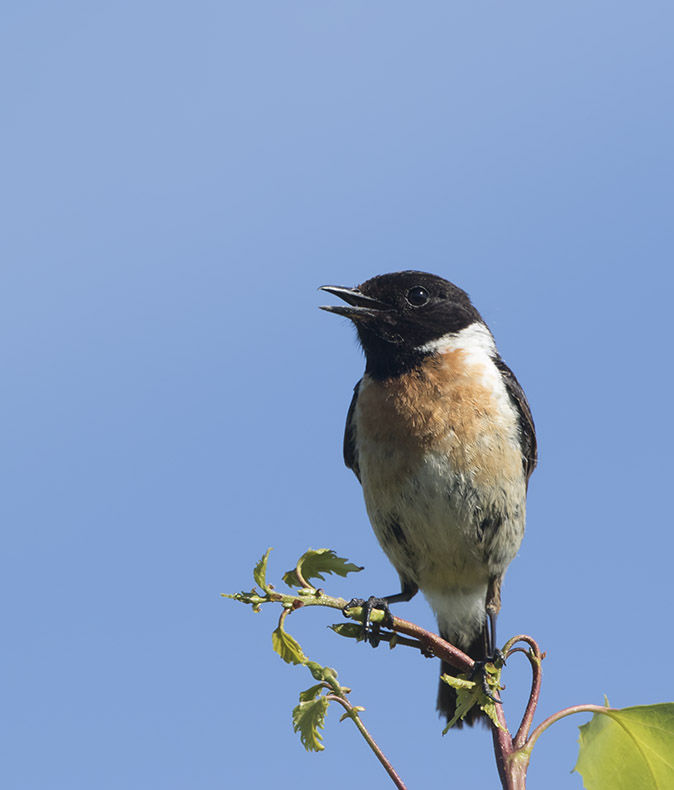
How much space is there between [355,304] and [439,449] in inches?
45.1

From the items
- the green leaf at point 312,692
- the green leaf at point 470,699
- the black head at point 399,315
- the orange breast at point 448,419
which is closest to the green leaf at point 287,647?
the green leaf at point 312,692

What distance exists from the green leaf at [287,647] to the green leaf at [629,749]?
0.88m

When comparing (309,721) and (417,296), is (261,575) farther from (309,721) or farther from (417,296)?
(417,296)

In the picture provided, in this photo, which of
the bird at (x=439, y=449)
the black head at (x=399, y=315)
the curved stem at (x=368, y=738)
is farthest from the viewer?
the black head at (x=399, y=315)

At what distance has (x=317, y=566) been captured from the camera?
2805 mm

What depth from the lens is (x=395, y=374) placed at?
545 centimetres

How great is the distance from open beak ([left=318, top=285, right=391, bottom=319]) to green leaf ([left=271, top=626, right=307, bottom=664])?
3001 mm

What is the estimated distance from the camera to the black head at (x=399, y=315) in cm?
556

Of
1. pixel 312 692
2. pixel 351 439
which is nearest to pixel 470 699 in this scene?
pixel 312 692

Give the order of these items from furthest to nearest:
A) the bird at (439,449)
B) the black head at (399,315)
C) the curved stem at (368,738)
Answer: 1. the black head at (399,315)
2. the bird at (439,449)
3. the curved stem at (368,738)

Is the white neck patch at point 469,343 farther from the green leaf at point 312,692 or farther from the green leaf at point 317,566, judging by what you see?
the green leaf at point 312,692

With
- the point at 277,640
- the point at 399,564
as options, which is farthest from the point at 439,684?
the point at 277,640

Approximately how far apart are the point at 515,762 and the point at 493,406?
3073 millimetres

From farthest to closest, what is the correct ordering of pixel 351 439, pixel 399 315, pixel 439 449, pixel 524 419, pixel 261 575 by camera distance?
1. pixel 351 439
2. pixel 399 315
3. pixel 524 419
4. pixel 439 449
5. pixel 261 575
